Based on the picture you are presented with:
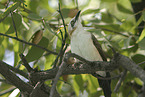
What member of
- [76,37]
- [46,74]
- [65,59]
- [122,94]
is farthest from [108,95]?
[65,59]

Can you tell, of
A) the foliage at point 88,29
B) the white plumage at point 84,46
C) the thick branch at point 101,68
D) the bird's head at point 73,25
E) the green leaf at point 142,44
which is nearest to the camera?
the thick branch at point 101,68

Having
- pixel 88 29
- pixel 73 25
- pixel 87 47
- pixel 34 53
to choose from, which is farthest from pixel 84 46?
pixel 34 53

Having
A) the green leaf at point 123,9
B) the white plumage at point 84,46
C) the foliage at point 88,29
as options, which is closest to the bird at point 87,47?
the white plumage at point 84,46

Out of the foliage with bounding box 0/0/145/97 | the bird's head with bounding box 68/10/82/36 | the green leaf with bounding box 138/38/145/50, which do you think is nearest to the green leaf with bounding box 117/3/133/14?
the foliage with bounding box 0/0/145/97

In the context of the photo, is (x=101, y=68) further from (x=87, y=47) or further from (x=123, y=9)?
(x=123, y=9)

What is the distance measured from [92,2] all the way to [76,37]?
837 mm

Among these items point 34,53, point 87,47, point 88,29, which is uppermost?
point 34,53

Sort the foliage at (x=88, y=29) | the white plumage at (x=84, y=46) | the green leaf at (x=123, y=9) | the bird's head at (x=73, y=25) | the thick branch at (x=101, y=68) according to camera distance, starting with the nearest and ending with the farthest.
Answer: the thick branch at (x=101, y=68)
the foliage at (x=88, y=29)
the white plumage at (x=84, y=46)
the bird's head at (x=73, y=25)
the green leaf at (x=123, y=9)

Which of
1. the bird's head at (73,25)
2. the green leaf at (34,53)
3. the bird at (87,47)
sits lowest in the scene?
the bird at (87,47)

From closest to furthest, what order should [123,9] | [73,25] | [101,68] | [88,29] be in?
[101,68]
[88,29]
[73,25]
[123,9]

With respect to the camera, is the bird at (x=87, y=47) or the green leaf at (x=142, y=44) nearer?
the green leaf at (x=142, y=44)

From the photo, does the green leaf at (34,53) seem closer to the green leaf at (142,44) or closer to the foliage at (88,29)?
the foliage at (88,29)

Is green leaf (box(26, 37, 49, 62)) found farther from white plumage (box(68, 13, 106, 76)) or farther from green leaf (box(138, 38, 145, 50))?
green leaf (box(138, 38, 145, 50))

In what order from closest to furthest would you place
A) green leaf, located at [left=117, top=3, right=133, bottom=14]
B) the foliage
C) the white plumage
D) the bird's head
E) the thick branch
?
the thick branch → the foliage → the white plumage → the bird's head → green leaf, located at [left=117, top=3, right=133, bottom=14]
